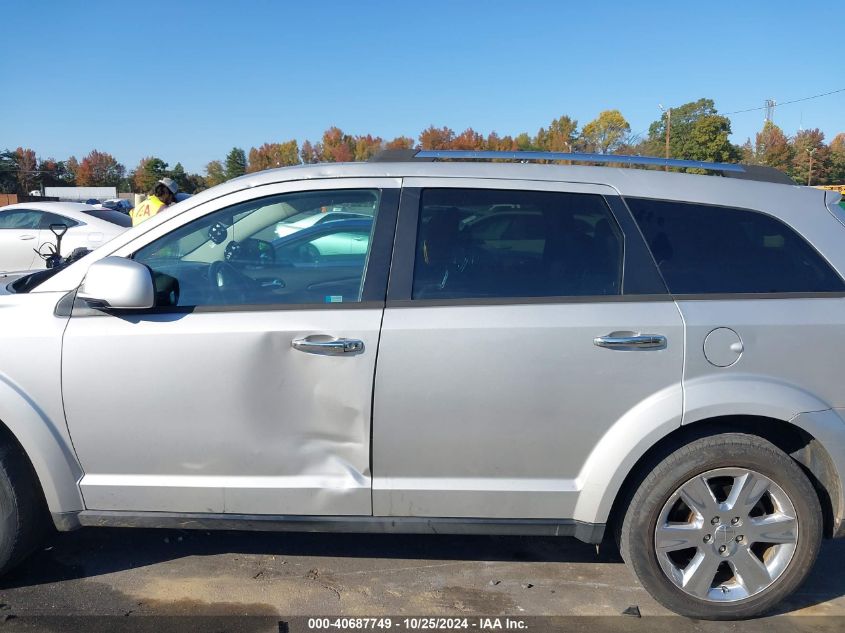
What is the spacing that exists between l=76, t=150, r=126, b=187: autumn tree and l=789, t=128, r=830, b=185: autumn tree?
77.6 metres

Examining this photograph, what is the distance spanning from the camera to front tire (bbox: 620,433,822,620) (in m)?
2.91

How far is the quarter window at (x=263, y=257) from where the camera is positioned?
3.05 m

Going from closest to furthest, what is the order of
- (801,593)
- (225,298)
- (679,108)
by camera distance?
1. (225,298)
2. (801,593)
3. (679,108)

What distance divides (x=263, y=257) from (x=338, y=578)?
5.11ft

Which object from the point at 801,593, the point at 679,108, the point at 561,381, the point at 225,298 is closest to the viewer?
the point at 561,381

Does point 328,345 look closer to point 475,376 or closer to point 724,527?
point 475,376

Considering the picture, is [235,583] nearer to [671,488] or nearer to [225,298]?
[225,298]

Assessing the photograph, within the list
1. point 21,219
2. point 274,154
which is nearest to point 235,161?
point 274,154

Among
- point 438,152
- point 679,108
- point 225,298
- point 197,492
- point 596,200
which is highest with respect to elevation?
point 679,108

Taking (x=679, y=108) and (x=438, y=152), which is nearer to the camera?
(x=438, y=152)

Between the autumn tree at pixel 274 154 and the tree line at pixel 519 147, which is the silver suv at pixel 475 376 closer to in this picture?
the tree line at pixel 519 147

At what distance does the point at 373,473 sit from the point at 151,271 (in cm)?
125

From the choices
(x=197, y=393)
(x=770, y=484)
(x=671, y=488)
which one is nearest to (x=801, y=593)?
(x=770, y=484)

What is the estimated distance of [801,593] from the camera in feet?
10.8
